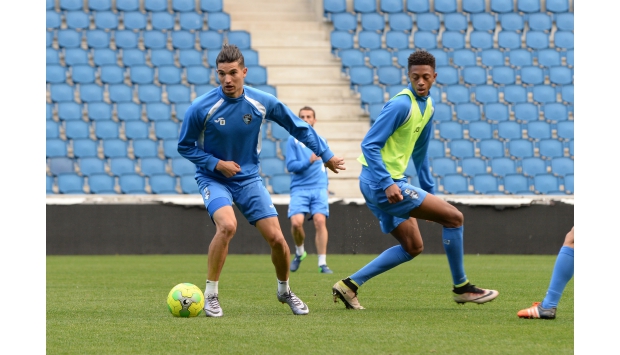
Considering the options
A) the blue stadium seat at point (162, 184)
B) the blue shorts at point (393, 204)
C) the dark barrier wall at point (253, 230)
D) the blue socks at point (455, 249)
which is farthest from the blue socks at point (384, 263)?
the blue stadium seat at point (162, 184)

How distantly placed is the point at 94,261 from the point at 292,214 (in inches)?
142

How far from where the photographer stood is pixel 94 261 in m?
14.9

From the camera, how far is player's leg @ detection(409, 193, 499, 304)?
24.4ft

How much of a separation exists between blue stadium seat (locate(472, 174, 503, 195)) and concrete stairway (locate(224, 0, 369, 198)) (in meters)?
2.37

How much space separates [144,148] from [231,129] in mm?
12393

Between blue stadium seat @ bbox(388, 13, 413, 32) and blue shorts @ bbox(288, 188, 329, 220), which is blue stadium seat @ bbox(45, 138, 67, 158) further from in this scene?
blue stadium seat @ bbox(388, 13, 413, 32)

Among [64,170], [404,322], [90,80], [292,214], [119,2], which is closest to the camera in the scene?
[404,322]

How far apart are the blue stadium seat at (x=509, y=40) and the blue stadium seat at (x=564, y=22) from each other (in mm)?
1102

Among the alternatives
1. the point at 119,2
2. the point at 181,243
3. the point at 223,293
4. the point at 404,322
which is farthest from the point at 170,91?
the point at 404,322

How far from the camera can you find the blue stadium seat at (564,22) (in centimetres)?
2303

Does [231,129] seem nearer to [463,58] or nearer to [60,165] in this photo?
[60,165]

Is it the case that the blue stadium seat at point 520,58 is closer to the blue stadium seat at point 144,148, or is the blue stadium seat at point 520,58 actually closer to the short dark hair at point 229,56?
the blue stadium seat at point 144,148

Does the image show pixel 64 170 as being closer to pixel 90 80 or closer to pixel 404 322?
pixel 90 80

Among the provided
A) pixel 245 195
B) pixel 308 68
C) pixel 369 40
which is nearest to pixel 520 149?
pixel 369 40
